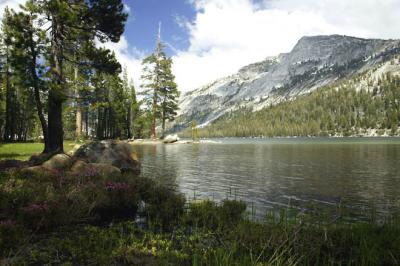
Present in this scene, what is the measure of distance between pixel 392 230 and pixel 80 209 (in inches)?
317

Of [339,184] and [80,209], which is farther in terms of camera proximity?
[339,184]

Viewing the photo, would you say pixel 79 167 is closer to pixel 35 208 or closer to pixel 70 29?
pixel 35 208

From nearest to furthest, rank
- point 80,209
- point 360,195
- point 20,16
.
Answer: point 80,209 < point 360,195 < point 20,16

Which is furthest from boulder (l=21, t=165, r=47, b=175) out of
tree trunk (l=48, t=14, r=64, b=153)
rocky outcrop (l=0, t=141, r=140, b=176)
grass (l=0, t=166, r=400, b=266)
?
tree trunk (l=48, t=14, r=64, b=153)

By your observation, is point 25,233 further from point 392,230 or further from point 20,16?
point 20,16

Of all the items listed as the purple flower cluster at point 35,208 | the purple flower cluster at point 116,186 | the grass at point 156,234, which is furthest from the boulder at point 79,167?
the purple flower cluster at point 35,208

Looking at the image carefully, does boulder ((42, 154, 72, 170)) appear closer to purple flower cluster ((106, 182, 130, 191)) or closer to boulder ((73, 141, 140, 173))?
boulder ((73, 141, 140, 173))

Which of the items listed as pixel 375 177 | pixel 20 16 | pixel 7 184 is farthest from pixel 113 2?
pixel 375 177

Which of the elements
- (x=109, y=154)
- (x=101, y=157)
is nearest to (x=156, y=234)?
(x=101, y=157)

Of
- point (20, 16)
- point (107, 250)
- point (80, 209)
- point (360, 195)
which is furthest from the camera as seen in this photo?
point (20, 16)

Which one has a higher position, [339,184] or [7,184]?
[7,184]

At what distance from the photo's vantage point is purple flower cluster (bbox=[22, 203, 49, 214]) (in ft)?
23.5

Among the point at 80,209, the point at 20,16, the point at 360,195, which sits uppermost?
the point at 20,16

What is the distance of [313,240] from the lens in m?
6.04
